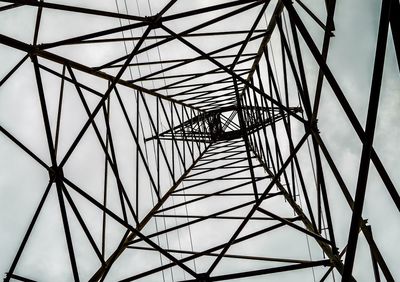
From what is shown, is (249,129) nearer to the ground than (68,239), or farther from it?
farther from it

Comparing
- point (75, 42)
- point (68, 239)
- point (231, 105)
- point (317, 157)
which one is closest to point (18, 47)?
point (75, 42)

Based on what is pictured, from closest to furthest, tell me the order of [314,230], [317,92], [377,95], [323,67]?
1. [377,95]
2. [323,67]
3. [317,92]
4. [314,230]

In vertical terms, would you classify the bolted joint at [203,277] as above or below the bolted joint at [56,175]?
below

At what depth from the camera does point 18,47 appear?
5.55 metres

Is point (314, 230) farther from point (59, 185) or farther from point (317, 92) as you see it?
point (59, 185)

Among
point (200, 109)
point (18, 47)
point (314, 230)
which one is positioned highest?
point (200, 109)

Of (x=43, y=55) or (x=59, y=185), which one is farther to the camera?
(x=43, y=55)

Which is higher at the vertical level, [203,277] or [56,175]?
[56,175]

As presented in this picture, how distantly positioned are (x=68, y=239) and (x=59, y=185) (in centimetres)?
84

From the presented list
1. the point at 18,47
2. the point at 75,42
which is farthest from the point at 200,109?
the point at 18,47

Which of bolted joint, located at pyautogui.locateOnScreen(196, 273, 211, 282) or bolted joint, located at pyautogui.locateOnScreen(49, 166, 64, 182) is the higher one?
bolted joint, located at pyautogui.locateOnScreen(49, 166, 64, 182)

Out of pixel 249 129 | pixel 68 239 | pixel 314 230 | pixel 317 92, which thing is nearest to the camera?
pixel 68 239

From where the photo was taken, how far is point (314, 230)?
653 centimetres

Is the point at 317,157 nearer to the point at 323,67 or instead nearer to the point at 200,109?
the point at 323,67
